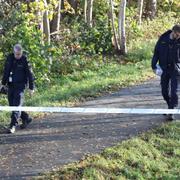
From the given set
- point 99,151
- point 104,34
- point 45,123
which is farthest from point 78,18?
point 99,151

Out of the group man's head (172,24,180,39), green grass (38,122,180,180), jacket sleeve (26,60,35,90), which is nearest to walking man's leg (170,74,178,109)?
man's head (172,24,180,39)

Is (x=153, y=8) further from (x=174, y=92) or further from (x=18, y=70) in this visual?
(x=18, y=70)

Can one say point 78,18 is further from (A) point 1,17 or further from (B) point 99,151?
(B) point 99,151

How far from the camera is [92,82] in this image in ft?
41.8

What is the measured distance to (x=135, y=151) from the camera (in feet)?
24.8

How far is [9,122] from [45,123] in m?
0.67

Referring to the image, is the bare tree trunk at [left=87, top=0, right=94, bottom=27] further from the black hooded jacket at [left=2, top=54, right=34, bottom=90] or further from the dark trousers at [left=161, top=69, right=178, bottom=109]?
the black hooded jacket at [left=2, top=54, right=34, bottom=90]

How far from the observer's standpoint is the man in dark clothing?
852 cm

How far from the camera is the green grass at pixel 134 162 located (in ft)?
22.2

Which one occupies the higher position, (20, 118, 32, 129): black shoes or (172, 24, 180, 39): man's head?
(172, 24, 180, 39): man's head

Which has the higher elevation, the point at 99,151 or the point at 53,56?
the point at 53,56

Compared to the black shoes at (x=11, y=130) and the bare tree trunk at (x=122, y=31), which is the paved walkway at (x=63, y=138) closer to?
the black shoes at (x=11, y=130)

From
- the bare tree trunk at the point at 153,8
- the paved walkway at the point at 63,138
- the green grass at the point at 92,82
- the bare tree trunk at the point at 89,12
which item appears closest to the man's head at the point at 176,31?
the paved walkway at the point at 63,138

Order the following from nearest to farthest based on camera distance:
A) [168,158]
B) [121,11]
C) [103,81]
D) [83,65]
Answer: [168,158]
[103,81]
[83,65]
[121,11]
